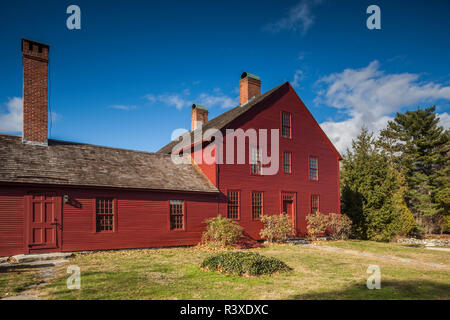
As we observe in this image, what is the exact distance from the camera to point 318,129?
2236cm

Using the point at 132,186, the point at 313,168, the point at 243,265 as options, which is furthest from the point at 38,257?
the point at 313,168

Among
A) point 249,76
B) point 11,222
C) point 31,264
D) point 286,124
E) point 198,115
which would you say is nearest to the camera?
point 31,264

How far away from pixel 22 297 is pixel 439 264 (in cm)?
1378

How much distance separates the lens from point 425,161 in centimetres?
3278

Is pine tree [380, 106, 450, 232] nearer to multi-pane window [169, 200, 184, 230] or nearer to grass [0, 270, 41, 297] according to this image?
multi-pane window [169, 200, 184, 230]

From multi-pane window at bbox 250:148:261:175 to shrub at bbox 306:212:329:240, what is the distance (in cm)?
502

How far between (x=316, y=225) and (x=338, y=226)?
155cm

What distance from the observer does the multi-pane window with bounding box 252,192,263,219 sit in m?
18.4

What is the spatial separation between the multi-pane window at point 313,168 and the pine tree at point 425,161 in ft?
52.3

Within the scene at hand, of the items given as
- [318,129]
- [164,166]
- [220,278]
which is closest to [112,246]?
[164,166]

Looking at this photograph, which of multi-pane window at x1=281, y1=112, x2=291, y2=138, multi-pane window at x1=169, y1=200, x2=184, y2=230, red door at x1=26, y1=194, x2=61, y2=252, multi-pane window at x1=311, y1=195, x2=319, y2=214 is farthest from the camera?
multi-pane window at x1=311, y1=195, x2=319, y2=214

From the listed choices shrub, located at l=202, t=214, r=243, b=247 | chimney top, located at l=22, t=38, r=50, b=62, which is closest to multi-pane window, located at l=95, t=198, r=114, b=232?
shrub, located at l=202, t=214, r=243, b=247

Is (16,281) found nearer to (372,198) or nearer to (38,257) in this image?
(38,257)

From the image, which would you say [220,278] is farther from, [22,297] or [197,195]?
[197,195]
